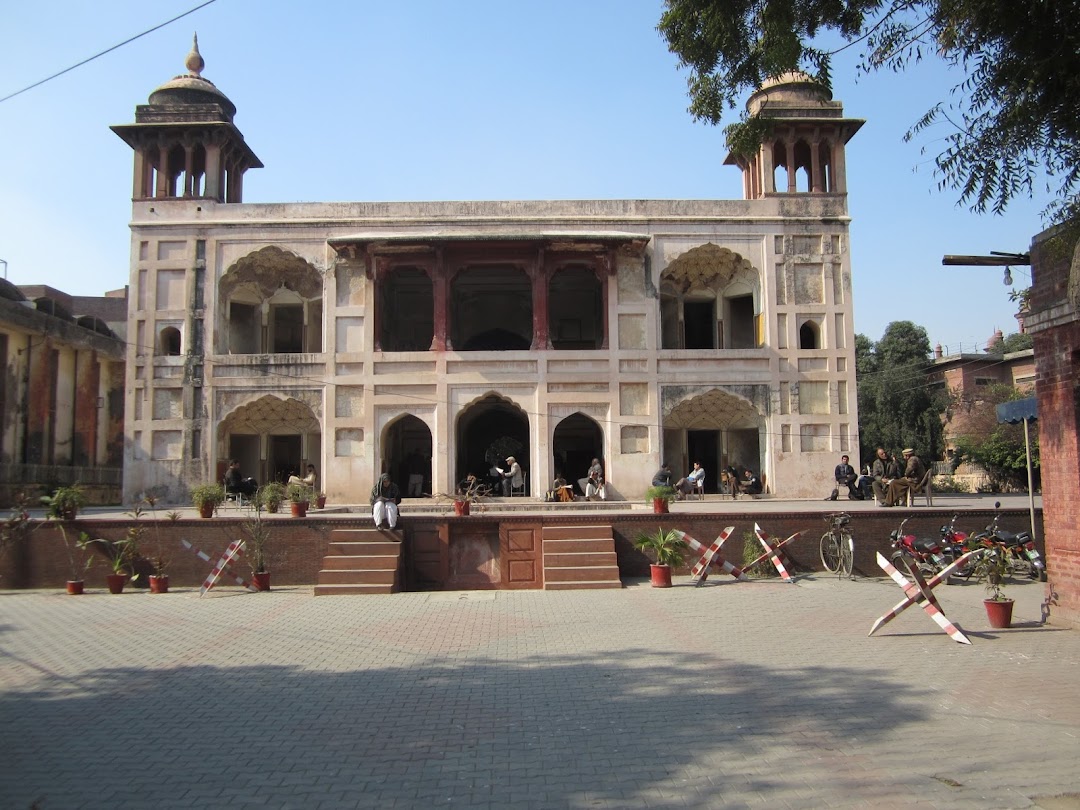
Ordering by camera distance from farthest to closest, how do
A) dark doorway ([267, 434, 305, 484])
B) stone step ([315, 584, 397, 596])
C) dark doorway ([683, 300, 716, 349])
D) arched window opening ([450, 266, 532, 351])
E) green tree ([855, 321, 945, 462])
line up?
green tree ([855, 321, 945, 462]), arched window opening ([450, 266, 532, 351]), dark doorway ([683, 300, 716, 349]), dark doorway ([267, 434, 305, 484]), stone step ([315, 584, 397, 596])

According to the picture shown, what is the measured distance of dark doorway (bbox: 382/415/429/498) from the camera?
26.2 metres

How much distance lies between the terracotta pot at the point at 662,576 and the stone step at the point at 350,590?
398 cm

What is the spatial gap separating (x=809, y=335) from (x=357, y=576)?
57.7ft

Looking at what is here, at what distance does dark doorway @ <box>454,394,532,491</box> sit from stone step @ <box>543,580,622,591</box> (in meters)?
15.2

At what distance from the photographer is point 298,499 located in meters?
16.2

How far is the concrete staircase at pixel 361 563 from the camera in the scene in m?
12.5

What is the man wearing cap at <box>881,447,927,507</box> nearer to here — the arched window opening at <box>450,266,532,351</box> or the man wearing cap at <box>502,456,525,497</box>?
the man wearing cap at <box>502,456,525,497</box>

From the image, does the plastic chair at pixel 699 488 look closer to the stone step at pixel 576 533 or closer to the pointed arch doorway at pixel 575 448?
the pointed arch doorway at pixel 575 448

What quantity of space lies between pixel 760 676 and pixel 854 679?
0.77 metres

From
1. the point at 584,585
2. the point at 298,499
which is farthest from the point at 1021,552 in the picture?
the point at 298,499

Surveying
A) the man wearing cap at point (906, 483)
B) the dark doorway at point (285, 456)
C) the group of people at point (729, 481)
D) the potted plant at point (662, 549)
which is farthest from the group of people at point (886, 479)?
the dark doorway at point (285, 456)

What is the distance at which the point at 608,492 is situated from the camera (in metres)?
23.8

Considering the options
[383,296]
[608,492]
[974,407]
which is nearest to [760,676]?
[608,492]

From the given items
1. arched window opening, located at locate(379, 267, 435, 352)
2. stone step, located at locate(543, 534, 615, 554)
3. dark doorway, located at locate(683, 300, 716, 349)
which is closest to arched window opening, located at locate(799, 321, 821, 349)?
dark doorway, located at locate(683, 300, 716, 349)
